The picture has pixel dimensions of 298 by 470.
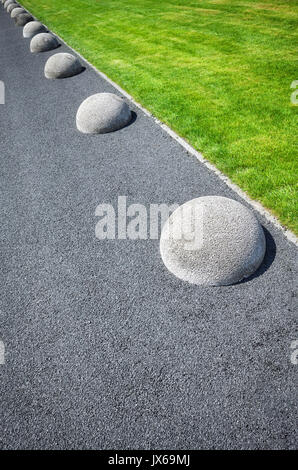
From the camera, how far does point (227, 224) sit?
463 centimetres

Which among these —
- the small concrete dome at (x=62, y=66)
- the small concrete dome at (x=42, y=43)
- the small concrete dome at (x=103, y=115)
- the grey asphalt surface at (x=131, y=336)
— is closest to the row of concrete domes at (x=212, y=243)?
the grey asphalt surface at (x=131, y=336)

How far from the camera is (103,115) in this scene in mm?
8688

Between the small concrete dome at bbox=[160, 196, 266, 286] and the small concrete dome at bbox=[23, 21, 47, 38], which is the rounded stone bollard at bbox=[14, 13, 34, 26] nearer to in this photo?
the small concrete dome at bbox=[23, 21, 47, 38]

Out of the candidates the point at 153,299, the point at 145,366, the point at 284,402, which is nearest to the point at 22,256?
the point at 153,299

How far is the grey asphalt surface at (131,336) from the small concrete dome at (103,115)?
2.33 metres

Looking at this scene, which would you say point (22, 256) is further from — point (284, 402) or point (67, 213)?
point (284, 402)

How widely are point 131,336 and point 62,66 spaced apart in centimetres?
1196

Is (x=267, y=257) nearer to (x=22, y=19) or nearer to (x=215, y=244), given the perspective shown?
(x=215, y=244)

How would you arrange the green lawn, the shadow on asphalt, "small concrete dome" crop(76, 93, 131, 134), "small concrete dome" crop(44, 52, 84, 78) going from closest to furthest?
the shadow on asphalt < the green lawn < "small concrete dome" crop(76, 93, 131, 134) < "small concrete dome" crop(44, 52, 84, 78)

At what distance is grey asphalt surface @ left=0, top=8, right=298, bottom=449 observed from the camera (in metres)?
3.47

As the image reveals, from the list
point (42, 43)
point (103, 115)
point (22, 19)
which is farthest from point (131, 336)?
point (22, 19)

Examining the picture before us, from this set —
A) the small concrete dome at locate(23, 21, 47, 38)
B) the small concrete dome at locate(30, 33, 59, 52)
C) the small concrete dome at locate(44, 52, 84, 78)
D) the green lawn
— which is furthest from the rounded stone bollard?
the small concrete dome at locate(44, 52, 84, 78)

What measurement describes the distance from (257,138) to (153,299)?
491 cm

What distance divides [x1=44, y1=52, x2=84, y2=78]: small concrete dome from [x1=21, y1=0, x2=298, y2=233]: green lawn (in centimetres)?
121
